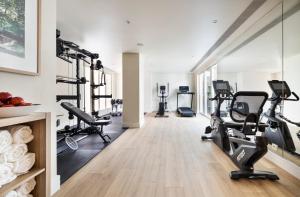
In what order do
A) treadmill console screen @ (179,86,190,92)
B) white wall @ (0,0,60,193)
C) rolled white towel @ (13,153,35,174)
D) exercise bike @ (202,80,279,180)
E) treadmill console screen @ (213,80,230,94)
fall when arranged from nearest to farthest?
rolled white towel @ (13,153,35,174)
white wall @ (0,0,60,193)
exercise bike @ (202,80,279,180)
treadmill console screen @ (213,80,230,94)
treadmill console screen @ (179,86,190,92)

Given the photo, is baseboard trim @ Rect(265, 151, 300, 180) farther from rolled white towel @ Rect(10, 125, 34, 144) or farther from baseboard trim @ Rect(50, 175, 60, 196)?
rolled white towel @ Rect(10, 125, 34, 144)

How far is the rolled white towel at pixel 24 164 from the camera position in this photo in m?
1.43

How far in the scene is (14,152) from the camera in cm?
143

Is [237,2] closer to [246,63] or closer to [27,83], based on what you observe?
[27,83]

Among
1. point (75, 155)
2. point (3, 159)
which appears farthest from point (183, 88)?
point (3, 159)

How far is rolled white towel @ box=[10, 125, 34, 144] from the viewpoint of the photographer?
1.46m

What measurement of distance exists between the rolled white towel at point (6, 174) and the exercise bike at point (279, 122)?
134 inches

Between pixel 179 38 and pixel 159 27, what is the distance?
0.95 m

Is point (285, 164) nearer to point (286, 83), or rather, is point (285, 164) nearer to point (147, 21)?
point (286, 83)

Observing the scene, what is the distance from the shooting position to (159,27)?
162 inches

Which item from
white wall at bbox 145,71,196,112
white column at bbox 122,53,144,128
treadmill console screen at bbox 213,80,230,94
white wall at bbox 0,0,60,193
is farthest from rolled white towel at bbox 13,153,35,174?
white wall at bbox 145,71,196,112

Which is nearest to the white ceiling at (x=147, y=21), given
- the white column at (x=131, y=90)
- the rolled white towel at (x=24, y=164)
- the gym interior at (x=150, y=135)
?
the gym interior at (x=150, y=135)

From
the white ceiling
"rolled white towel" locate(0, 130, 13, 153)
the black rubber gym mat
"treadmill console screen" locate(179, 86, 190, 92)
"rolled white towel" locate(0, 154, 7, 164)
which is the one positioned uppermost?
the white ceiling

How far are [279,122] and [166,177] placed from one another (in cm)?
217
